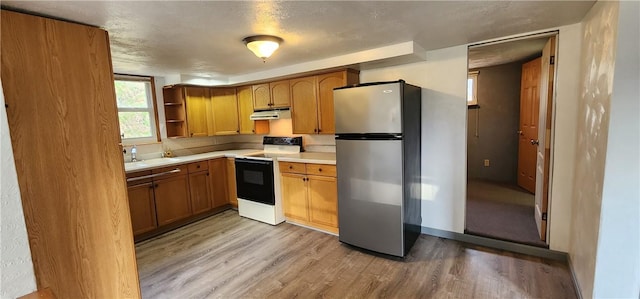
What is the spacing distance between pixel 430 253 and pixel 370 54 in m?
2.09

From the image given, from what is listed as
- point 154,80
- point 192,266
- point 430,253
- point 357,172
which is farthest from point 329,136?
point 154,80

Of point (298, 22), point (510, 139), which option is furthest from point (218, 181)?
point (510, 139)

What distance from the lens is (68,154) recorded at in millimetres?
1728

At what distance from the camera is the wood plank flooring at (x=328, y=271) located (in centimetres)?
226

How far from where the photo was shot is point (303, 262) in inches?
108

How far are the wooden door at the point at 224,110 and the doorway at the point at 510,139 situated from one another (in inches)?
134

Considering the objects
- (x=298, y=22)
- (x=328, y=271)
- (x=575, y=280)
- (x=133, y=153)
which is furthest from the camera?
(x=133, y=153)

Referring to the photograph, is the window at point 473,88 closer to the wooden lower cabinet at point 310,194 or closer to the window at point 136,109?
the wooden lower cabinet at point 310,194

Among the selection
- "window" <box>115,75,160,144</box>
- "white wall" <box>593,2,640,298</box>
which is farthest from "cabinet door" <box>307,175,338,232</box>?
"window" <box>115,75,160,144</box>

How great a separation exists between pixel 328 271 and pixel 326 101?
194 centimetres

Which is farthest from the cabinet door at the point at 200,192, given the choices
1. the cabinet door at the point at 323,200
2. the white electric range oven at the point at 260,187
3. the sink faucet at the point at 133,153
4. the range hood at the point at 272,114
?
the cabinet door at the point at 323,200

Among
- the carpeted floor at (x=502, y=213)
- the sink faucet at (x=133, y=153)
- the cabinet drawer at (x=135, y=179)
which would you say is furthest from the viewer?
the sink faucet at (x=133, y=153)

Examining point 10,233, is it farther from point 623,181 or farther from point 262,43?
point 623,181

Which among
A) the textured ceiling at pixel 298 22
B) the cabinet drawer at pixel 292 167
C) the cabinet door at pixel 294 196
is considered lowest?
the cabinet door at pixel 294 196
